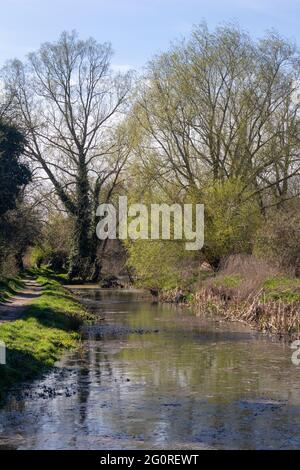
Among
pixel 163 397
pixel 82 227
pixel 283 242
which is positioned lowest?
pixel 163 397

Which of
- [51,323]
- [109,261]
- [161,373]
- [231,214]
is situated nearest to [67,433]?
[161,373]

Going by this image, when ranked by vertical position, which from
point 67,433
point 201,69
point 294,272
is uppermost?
point 201,69

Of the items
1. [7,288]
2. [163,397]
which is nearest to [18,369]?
[163,397]

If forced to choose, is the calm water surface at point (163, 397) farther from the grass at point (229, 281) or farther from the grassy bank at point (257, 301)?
the grass at point (229, 281)

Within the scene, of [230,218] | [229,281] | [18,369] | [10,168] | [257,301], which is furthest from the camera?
[230,218]

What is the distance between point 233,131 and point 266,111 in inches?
87.4

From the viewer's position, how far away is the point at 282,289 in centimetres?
2562

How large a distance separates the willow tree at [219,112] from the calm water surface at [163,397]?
1738cm

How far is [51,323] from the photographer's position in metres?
24.1

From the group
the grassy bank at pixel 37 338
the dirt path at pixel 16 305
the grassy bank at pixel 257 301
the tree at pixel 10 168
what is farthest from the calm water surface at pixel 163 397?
the tree at pixel 10 168

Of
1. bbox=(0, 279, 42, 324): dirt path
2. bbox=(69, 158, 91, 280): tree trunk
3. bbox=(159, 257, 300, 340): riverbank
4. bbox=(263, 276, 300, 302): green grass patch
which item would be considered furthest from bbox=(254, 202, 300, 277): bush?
bbox=(69, 158, 91, 280): tree trunk

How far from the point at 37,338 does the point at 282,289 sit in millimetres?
9915

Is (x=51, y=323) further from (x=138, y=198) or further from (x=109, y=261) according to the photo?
(x=109, y=261)

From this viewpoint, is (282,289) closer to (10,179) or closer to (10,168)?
(10,179)
